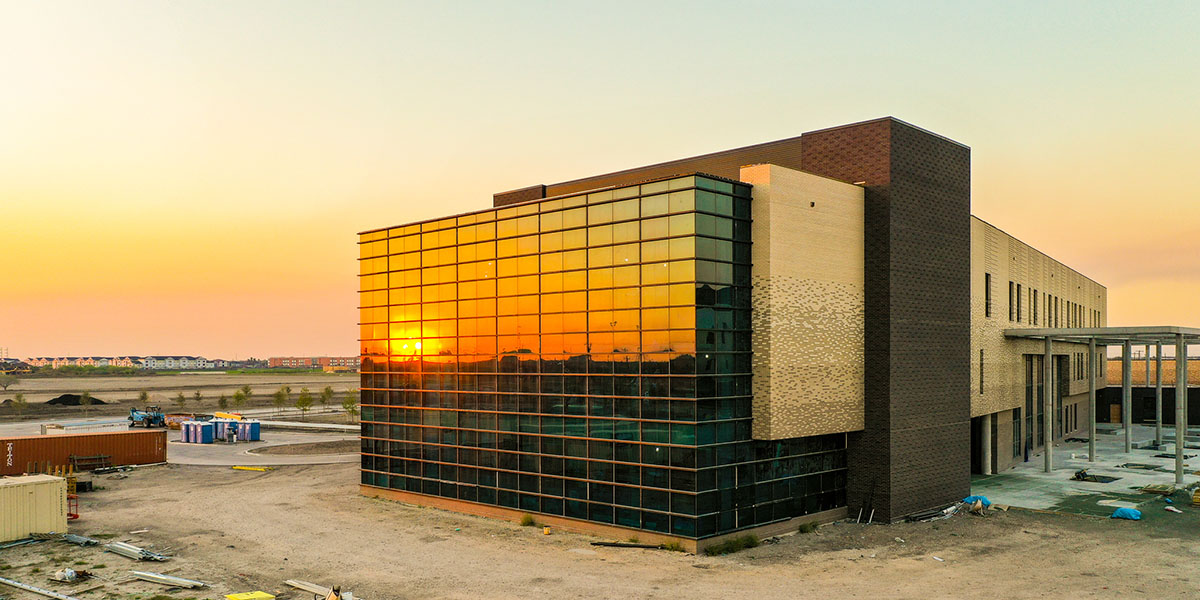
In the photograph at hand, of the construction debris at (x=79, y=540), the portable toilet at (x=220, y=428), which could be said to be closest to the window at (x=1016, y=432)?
the construction debris at (x=79, y=540)

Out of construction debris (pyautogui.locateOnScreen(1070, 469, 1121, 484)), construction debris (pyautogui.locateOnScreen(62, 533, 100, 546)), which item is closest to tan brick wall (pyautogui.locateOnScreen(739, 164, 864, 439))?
construction debris (pyautogui.locateOnScreen(1070, 469, 1121, 484))

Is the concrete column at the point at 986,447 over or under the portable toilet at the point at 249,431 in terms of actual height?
over

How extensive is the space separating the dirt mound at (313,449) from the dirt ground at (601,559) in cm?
2530

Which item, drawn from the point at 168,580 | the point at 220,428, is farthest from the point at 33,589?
the point at 220,428

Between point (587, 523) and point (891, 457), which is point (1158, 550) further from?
point (587, 523)

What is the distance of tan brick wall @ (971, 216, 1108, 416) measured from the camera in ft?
150

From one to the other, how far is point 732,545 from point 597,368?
8999 mm

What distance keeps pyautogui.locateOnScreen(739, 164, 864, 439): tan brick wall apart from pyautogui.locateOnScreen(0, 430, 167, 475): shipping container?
150 feet

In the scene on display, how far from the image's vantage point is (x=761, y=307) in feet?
108

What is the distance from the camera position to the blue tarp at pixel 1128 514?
1416 inches

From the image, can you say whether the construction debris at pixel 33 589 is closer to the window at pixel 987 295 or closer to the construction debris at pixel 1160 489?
the window at pixel 987 295

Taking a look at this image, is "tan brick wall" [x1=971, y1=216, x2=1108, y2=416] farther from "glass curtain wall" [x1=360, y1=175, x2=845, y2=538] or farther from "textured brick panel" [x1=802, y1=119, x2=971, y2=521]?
"glass curtain wall" [x1=360, y1=175, x2=845, y2=538]

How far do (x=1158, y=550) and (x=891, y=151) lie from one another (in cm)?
1874

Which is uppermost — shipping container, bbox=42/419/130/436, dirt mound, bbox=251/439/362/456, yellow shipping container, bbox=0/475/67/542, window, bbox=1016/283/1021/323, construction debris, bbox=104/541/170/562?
window, bbox=1016/283/1021/323
